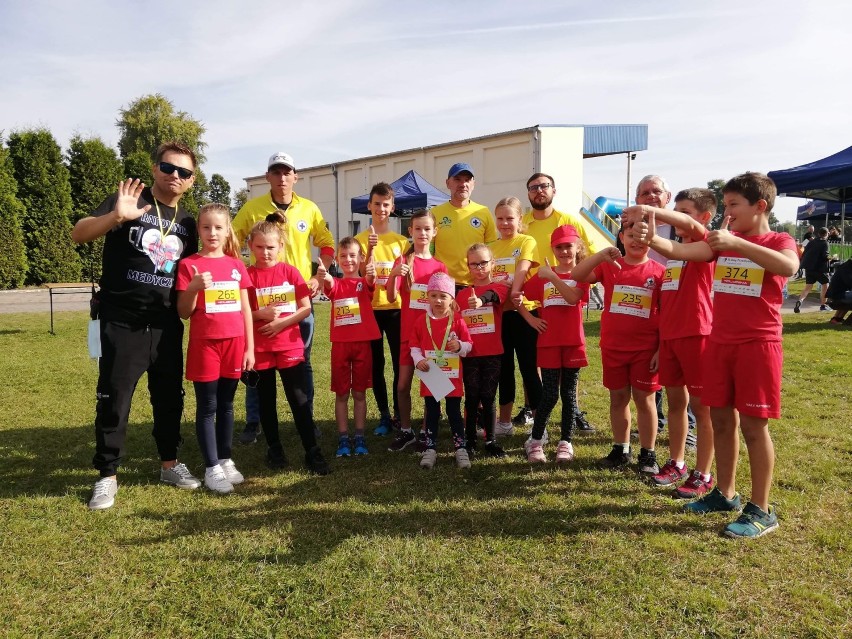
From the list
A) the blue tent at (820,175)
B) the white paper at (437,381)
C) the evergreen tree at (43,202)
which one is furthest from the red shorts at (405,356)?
the evergreen tree at (43,202)

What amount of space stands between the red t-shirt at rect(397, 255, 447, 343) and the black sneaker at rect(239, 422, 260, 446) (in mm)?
1620

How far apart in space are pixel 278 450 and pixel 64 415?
284 cm

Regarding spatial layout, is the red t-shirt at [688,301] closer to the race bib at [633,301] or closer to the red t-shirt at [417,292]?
the race bib at [633,301]

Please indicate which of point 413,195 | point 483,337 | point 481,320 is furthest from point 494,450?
point 413,195

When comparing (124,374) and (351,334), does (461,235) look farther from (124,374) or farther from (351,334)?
(124,374)

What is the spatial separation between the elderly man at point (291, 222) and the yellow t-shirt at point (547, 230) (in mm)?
1780

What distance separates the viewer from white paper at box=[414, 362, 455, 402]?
13.4 feet

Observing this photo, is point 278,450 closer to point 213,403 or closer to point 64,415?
point 213,403

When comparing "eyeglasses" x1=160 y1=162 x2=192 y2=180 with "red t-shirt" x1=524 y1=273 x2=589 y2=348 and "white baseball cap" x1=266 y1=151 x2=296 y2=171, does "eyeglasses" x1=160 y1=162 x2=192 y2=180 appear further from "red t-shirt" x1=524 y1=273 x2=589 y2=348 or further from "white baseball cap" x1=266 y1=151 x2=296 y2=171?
"red t-shirt" x1=524 y1=273 x2=589 y2=348

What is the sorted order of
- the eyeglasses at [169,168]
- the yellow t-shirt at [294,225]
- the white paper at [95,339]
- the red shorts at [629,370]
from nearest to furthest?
the white paper at [95,339]
the eyeglasses at [169,168]
the red shorts at [629,370]
the yellow t-shirt at [294,225]

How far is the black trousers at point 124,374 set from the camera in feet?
11.8

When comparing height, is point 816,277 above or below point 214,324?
above

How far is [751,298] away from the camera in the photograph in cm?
303

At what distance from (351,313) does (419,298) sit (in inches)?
22.9
